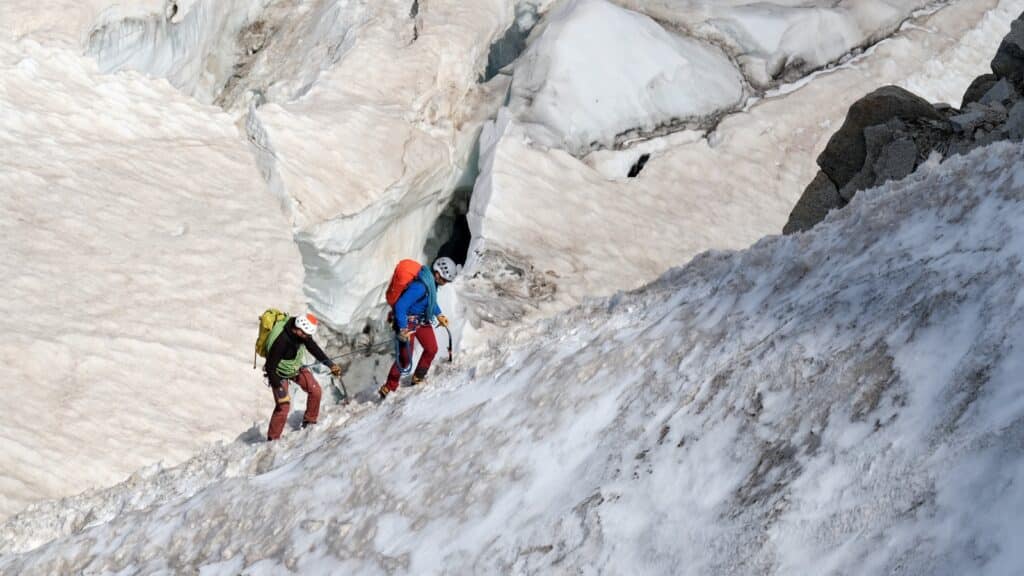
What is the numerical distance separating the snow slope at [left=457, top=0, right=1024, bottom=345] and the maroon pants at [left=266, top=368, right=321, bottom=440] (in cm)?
537

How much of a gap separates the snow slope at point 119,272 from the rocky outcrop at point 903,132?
8.09m

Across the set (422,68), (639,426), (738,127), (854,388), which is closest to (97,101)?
(422,68)

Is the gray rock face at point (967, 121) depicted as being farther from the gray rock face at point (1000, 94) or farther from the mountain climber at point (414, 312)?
the mountain climber at point (414, 312)

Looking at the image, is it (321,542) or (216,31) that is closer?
(321,542)

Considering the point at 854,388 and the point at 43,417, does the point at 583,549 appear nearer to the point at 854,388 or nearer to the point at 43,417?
the point at 854,388

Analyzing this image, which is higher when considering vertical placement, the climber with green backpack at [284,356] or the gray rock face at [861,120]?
the gray rock face at [861,120]

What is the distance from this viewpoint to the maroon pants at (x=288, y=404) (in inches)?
395

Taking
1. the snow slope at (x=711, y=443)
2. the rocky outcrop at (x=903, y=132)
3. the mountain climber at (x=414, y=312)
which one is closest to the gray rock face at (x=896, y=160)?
the rocky outcrop at (x=903, y=132)

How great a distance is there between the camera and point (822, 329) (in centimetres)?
675

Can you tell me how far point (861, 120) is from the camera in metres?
13.5

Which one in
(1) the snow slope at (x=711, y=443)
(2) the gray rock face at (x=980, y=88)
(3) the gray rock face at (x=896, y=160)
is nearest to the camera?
(1) the snow slope at (x=711, y=443)

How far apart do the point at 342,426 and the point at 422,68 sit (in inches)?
503

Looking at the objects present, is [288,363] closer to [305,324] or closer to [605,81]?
[305,324]

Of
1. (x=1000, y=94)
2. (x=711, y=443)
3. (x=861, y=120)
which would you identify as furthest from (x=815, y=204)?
(x=711, y=443)
